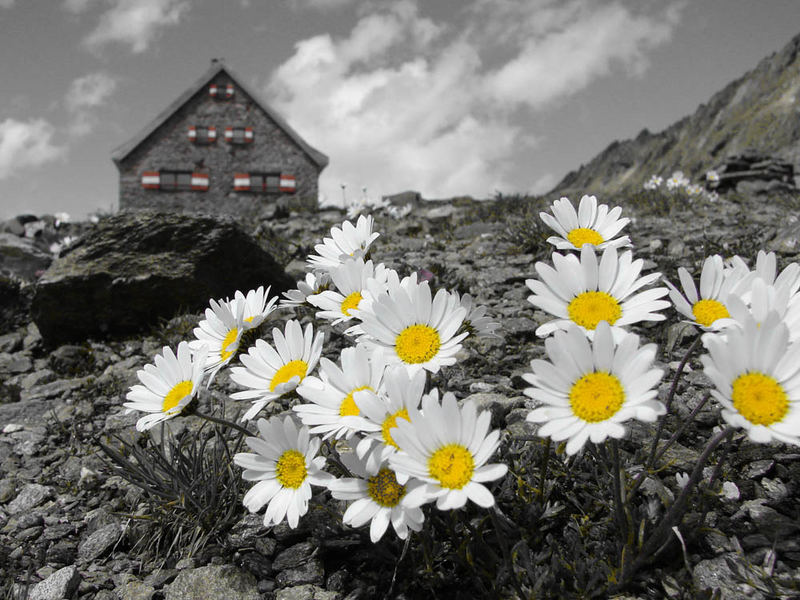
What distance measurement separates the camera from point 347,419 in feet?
4.42

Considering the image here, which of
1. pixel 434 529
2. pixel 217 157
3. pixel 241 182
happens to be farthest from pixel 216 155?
pixel 434 529

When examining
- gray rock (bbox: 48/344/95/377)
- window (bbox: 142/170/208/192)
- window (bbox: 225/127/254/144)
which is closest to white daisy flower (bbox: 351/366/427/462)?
gray rock (bbox: 48/344/95/377)

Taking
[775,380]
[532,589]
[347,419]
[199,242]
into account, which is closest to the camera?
[775,380]

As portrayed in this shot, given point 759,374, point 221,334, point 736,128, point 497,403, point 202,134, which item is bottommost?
point 497,403

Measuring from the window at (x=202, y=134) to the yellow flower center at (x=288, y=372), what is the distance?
22.9m

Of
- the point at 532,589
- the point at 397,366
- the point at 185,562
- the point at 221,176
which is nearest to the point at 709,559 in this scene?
the point at 532,589

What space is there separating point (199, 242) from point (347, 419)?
3.94 meters

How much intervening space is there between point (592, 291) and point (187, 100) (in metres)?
24.3

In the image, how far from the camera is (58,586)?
189cm

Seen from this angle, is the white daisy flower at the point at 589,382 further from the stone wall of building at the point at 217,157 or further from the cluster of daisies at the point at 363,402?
the stone wall of building at the point at 217,157

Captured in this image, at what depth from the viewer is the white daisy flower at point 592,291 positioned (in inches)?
54.7

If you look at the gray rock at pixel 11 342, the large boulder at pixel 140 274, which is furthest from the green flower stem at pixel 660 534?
the gray rock at pixel 11 342

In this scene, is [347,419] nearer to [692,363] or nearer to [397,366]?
[397,366]

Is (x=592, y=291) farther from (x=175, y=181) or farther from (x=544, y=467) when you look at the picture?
(x=175, y=181)
